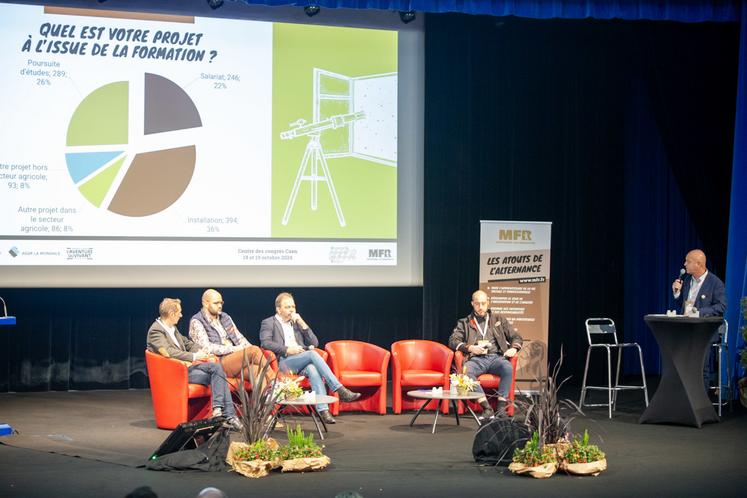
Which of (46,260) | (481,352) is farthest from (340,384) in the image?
(46,260)

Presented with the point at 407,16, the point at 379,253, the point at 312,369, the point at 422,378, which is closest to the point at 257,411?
the point at 312,369

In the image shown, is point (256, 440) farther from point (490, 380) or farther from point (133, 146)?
point (133, 146)

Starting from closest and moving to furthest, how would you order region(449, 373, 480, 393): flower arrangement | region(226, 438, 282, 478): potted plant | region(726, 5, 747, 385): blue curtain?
1. region(226, 438, 282, 478): potted plant
2. region(449, 373, 480, 393): flower arrangement
3. region(726, 5, 747, 385): blue curtain

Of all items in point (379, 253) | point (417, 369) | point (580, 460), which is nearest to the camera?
point (580, 460)

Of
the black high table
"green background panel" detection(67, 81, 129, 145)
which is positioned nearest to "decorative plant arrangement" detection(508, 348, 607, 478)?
the black high table

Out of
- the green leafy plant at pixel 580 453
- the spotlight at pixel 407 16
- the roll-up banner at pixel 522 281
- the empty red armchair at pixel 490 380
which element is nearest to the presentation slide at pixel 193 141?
the spotlight at pixel 407 16

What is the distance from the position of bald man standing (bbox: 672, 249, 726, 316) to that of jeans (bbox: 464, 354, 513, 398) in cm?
139

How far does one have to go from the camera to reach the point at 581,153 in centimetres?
1012

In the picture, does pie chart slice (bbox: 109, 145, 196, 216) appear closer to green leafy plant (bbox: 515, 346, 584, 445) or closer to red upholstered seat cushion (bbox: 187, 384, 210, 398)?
red upholstered seat cushion (bbox: 187, 384, 210, 398)

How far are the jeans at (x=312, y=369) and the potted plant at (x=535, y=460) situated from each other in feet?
7.67

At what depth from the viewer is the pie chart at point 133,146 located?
8.59 metres

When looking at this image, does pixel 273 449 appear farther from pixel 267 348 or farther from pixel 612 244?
pixel 612 244

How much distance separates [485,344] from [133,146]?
3343mm

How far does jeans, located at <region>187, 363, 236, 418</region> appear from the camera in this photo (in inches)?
281
